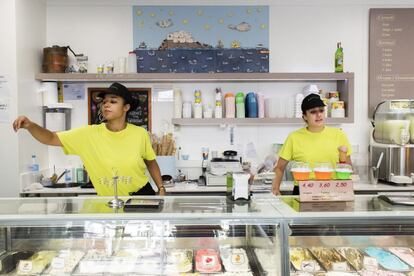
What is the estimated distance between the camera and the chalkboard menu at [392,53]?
434 centimetres

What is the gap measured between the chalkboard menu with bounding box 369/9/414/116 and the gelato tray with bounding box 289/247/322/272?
117 inches

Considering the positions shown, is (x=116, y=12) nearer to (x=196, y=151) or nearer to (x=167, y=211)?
(x=196, y=151)

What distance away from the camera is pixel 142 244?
1.96 m

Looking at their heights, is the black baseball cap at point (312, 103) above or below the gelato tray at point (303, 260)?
above

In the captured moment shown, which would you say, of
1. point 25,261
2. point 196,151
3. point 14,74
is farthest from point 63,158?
point 25,261

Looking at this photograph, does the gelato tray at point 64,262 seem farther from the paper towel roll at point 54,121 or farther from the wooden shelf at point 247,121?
the paper towel roll at point 54,121

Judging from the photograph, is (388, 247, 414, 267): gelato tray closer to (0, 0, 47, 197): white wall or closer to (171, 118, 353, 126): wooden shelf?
(171, 118, 353, 126): wooden shelf

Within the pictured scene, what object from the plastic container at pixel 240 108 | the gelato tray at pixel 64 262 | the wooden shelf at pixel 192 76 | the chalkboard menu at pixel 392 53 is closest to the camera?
the gelato tray at pixel 64 262

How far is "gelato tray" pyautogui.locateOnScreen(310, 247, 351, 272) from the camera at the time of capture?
1941 millimetres

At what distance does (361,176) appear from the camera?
14.1 ft

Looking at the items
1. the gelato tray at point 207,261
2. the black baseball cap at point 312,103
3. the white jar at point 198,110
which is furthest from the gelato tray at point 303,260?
the white jar at point 198,110

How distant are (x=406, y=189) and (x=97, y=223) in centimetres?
314

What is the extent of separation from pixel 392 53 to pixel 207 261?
352cm

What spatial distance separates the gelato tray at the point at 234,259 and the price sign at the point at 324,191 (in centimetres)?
43
